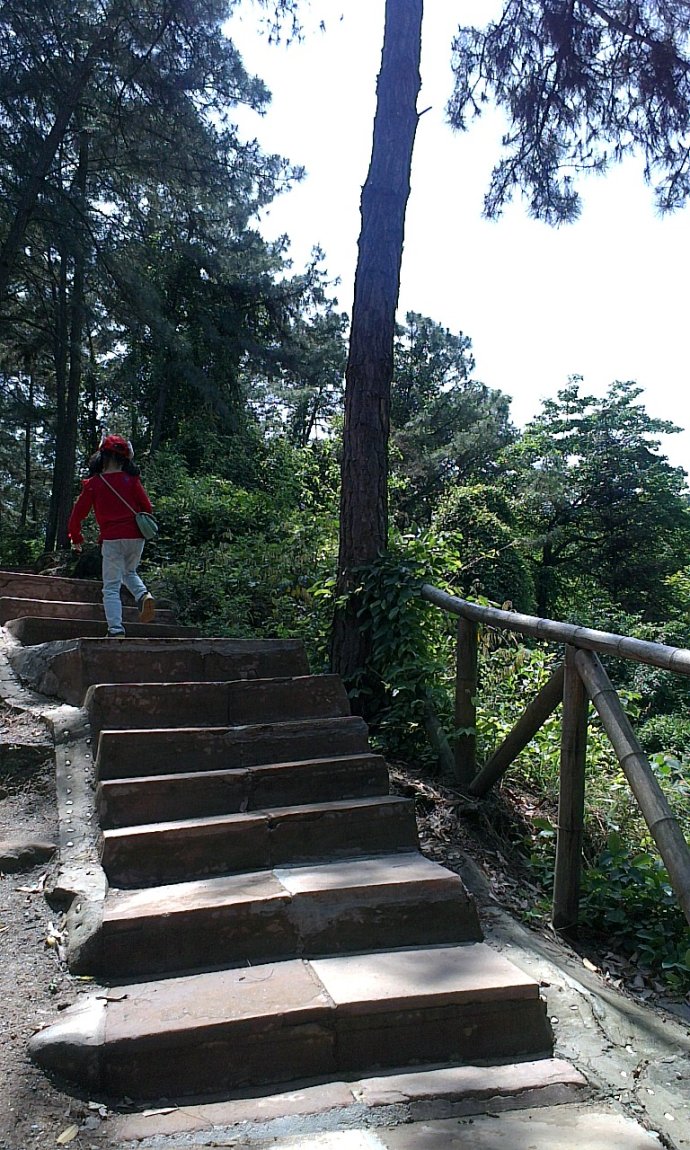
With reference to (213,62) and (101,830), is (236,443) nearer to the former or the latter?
(213,62)

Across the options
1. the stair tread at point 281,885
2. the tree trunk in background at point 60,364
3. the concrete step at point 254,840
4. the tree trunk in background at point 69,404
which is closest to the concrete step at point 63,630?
the concrete step at point 254,840

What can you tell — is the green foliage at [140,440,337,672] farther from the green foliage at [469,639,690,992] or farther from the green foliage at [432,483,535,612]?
the green foliage at [432,483,535,612]

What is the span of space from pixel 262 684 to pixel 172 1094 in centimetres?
223

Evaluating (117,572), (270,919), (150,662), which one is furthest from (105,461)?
(270,919)

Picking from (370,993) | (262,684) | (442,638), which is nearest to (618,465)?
(442,638)

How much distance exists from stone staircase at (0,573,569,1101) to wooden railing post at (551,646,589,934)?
1.82ft

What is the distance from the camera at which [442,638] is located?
5.25m

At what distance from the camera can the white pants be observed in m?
5.06

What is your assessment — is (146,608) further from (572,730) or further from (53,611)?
(572,730)

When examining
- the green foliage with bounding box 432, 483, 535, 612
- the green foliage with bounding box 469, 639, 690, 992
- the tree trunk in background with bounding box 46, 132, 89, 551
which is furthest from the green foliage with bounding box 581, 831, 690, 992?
the tree trunk in background with bounding box 46, 132, 89, 551

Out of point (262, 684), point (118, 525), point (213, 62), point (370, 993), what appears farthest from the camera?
point (213, 62)

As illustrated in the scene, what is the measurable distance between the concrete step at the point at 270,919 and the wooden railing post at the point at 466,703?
1.29m

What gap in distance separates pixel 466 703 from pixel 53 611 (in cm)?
302

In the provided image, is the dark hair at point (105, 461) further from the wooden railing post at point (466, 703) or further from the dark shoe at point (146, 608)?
the wooden railing post at point (466, 703)
